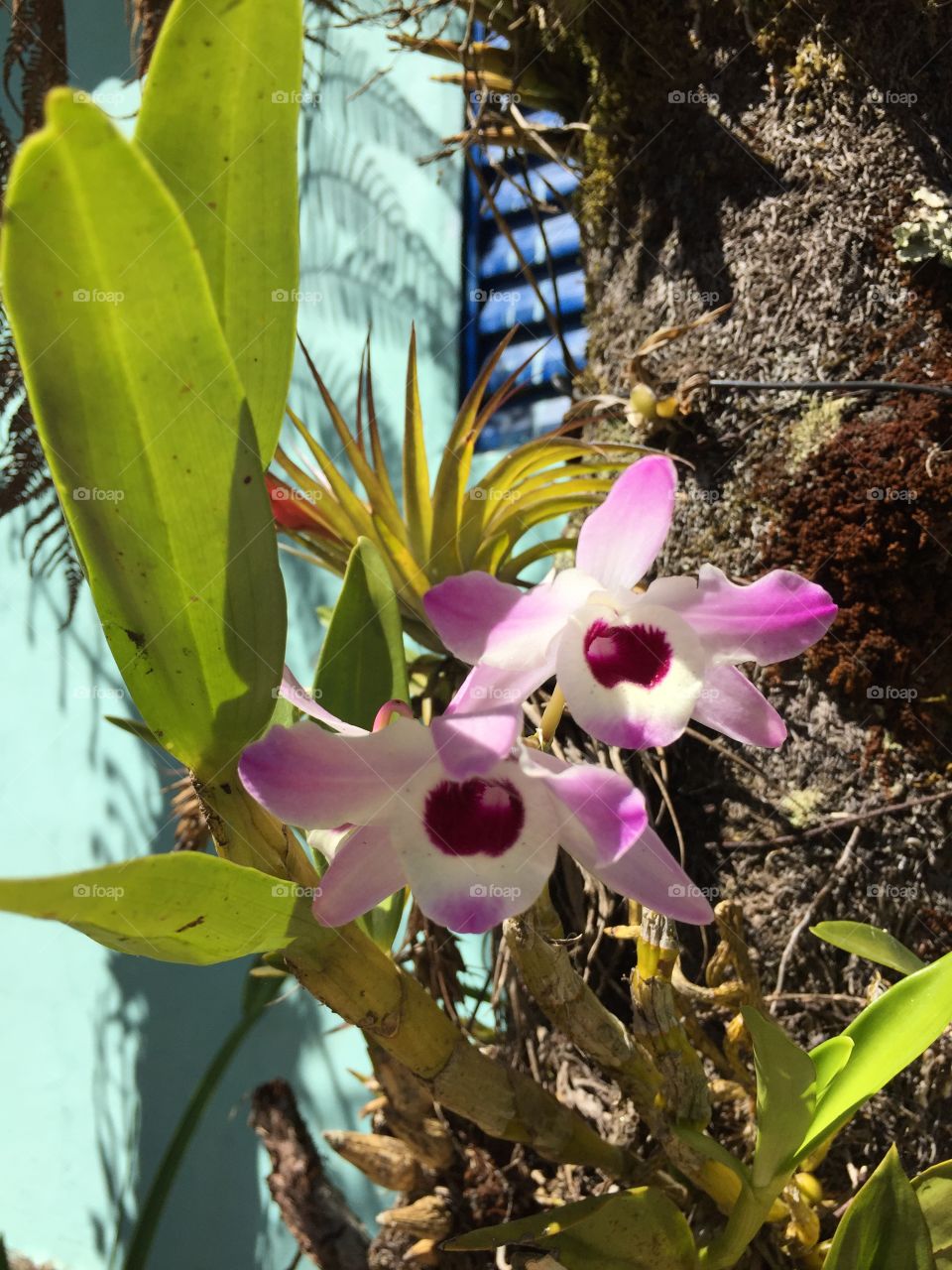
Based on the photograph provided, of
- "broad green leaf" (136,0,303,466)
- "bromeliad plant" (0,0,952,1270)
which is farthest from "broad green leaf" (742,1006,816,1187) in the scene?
"broad green leaf" (136,0,303,466)

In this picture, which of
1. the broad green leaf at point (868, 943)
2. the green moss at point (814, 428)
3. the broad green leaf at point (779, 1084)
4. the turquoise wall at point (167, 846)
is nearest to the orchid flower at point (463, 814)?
the broad green leaf at point (779, 1084)

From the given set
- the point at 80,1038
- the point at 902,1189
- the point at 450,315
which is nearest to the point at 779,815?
the point at 902,1189

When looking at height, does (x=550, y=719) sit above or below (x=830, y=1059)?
above

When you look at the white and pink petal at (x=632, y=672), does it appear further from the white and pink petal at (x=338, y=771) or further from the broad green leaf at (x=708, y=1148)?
the broad green leaf at (x=708, y=1148)

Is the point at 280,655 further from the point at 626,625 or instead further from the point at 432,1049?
A: the point at 432,1049

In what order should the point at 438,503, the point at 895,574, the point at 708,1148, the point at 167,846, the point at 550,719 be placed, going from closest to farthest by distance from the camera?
the point at 550,719, the point at 708,1148, the point at 895,574, the point at 438,503, the point at 167,846

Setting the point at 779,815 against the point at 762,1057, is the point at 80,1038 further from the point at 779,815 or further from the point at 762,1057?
the point at 762,1057

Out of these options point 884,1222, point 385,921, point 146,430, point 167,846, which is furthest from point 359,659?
point 167,846
